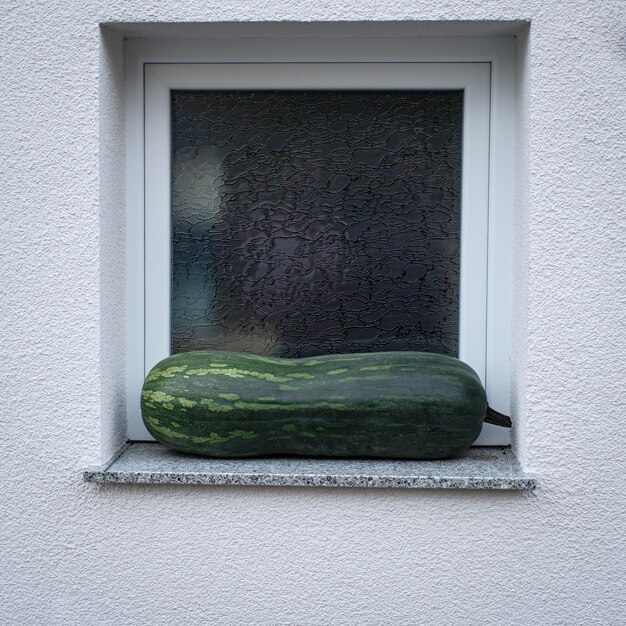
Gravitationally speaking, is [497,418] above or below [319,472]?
above

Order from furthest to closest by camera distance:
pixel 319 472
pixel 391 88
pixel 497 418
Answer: pixel 391 88 → pixel 497 418 → pixel 319 472

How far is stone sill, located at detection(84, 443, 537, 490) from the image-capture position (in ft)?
7.92

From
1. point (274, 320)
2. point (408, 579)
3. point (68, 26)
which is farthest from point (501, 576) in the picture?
point (68, 26)

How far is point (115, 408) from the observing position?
269 centimetres

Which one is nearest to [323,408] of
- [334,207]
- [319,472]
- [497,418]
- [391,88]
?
[319,472]

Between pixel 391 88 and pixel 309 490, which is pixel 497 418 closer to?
pixel 309 490

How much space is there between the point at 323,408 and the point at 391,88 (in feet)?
4.29

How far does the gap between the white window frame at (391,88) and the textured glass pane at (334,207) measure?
54mm

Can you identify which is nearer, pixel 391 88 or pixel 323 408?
pixel 323 408

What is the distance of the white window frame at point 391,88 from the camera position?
2.73 metres

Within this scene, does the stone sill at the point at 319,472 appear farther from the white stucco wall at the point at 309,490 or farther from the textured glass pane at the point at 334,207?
the textured glass pane at the point at 334,207

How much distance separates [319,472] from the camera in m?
2.46

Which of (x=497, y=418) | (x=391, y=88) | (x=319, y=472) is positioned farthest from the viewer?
(x=391, y=88)

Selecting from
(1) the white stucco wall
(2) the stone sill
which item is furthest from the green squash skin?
(1) the white stucco wall
